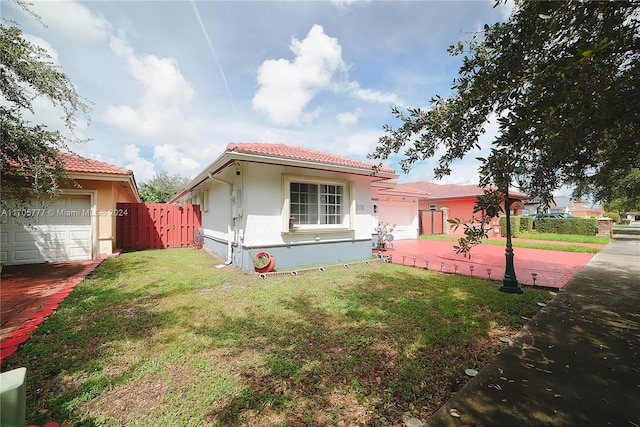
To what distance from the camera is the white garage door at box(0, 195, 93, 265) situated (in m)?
8.21

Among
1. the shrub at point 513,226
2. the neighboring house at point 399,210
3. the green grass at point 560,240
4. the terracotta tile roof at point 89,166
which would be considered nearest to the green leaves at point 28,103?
the terracotta tile roof at point 89,166

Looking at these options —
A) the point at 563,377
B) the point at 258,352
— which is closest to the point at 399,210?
the point at 563,377

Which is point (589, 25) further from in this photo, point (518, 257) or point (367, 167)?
point (518, 257)

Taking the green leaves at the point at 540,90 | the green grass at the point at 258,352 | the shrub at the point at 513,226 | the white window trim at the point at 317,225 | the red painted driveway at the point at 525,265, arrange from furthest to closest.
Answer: the shrub at the point at 513,226 < the white window trim at the point at 317,225 < the red painted driveway at the point at 525,265 < the green grass at the point at 258,352 < the green leaves at the point at 540,90

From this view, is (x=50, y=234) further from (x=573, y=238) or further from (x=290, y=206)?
(x=573, y=238)

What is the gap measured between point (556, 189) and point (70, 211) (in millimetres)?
13665

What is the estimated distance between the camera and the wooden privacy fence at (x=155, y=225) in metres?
12.7

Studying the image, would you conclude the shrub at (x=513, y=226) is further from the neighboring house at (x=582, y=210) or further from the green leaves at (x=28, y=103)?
the neighboring house at (x=582, y=210)

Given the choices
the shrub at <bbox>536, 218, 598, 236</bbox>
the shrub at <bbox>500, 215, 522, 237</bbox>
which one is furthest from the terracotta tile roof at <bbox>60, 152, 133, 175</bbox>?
the shrub at <bbox>536, 218, 598, 236</bbox>

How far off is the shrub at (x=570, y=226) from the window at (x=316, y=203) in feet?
64.5

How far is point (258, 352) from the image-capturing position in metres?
3.36

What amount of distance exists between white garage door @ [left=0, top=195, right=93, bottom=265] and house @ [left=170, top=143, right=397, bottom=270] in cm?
436

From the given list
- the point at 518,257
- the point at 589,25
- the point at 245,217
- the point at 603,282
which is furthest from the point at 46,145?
the point at 518,257

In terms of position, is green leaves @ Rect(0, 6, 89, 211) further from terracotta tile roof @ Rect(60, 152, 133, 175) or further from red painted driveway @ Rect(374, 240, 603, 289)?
red painted driveway @ Rect(374, 240, 603, 289)
